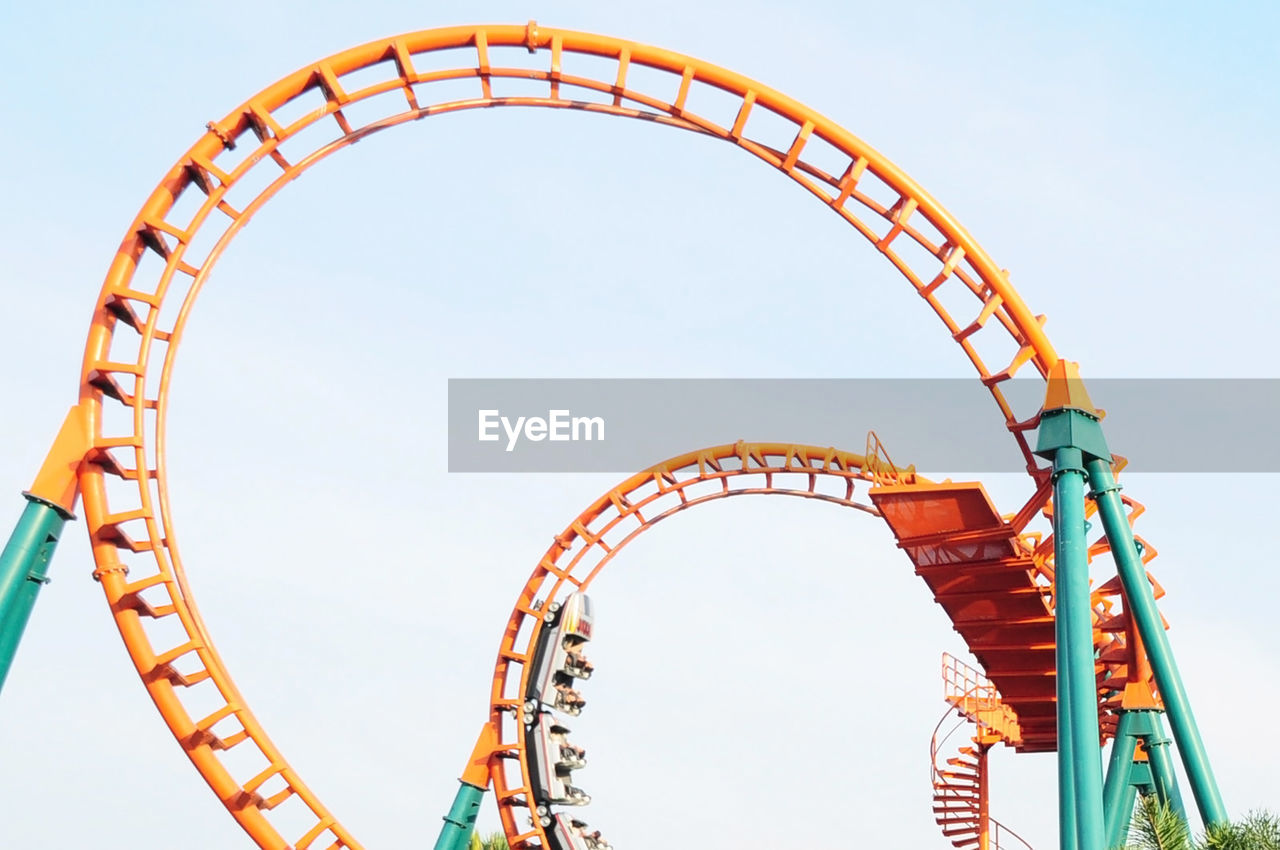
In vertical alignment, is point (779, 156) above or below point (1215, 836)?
above

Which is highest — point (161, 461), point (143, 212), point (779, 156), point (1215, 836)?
point (779, 156)

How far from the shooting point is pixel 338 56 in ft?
55.7

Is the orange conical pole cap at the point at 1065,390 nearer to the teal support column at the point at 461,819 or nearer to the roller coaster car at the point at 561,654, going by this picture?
the roller coaster car at the point at 561,654

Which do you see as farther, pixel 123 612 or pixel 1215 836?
pixel 123 612

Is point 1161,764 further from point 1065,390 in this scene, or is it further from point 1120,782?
point 1065,390

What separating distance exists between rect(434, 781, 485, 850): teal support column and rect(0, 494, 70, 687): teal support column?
8.67 meters

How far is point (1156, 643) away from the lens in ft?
51.8

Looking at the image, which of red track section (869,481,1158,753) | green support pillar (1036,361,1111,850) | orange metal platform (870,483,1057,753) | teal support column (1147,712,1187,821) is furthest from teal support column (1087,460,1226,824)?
teal support column (1147,712,1187,821)

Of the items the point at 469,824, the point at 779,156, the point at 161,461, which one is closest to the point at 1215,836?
the point at 779,156

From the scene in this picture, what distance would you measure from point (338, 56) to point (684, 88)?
383 centimetres

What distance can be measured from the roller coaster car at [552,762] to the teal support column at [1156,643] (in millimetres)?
10047

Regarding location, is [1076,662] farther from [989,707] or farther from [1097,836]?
[989,707]

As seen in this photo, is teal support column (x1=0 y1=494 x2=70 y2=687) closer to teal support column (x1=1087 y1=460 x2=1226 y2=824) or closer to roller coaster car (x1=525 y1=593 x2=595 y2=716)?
roller coaster car (x1=525 y1=593 x2=595 y2=716)

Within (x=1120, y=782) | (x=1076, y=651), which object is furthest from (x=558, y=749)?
(x=1076, y=651)
